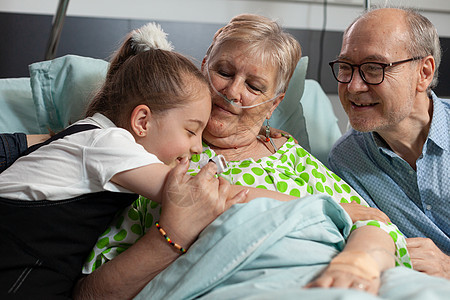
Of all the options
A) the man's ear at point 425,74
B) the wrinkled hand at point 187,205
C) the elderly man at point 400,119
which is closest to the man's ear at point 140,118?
the wrinkled hand at point 187,205

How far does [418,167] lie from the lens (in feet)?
5.92

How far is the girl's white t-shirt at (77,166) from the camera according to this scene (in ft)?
3.86

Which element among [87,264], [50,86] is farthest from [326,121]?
[87,264]

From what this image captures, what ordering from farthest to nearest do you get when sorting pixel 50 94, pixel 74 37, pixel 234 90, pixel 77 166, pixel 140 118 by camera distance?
pixel 74 37 < pixel 50 94 < pixel 234 90 < pixel 140 118 < pixel 77 166

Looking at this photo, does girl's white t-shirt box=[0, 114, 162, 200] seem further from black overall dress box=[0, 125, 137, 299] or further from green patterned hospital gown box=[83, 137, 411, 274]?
green patterned hospital gown box=[83, 137, 411, 274]

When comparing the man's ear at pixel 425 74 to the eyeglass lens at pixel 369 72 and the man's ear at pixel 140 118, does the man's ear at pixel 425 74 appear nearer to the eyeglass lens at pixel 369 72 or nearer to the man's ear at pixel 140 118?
the eyeglass lens at pixel 369 72

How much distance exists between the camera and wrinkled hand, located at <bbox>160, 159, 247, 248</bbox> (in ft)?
3.97

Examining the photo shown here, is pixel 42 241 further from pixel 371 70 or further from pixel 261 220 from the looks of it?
pixel 371 70

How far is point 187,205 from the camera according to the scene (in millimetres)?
1225

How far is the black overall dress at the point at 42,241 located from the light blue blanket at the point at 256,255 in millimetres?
222

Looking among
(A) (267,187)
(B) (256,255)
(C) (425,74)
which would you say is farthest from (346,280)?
(C) (425,74)

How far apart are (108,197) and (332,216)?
58 cm

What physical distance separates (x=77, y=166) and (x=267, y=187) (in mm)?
597

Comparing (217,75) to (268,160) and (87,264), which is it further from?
(87,264)
